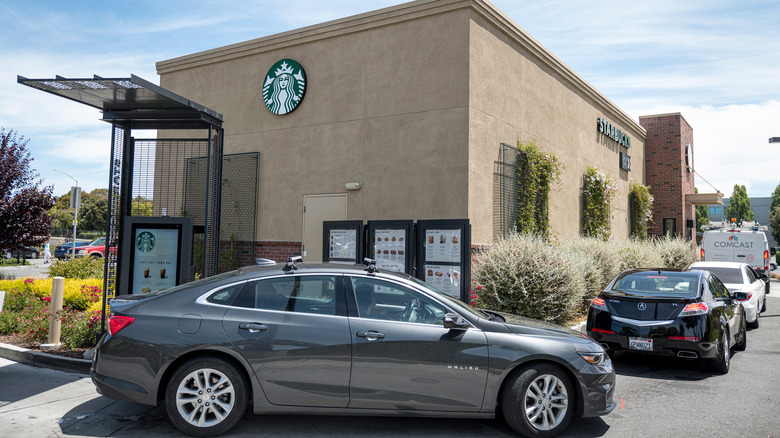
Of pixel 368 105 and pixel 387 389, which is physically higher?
pixel 368 105

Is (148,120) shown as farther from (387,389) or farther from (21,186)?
(21,186)

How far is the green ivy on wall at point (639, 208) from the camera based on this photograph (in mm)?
23594

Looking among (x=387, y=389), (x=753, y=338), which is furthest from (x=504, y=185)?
(x=387, y=389)

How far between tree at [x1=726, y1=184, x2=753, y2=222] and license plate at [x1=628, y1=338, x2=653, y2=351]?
260 feet

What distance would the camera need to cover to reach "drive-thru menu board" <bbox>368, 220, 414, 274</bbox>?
9602mm

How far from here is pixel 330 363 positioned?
4.56m

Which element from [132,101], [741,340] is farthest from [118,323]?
[741,340]

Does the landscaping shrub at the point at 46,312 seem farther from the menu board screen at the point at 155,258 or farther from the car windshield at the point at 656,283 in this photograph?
the car windshield at the point at 656,283

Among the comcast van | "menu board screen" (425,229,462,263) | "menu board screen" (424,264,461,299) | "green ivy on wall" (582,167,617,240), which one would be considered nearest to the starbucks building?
"green ivy on wall" (582,167,617,240)

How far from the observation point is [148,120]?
8422mm

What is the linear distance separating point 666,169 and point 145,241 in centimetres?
2583

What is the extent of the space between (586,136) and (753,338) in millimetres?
10067

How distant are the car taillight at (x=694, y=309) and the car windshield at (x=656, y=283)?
478mm

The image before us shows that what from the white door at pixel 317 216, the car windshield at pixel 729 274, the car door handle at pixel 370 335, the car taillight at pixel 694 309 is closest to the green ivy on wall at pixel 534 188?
the car windshield at pixel 729 274
